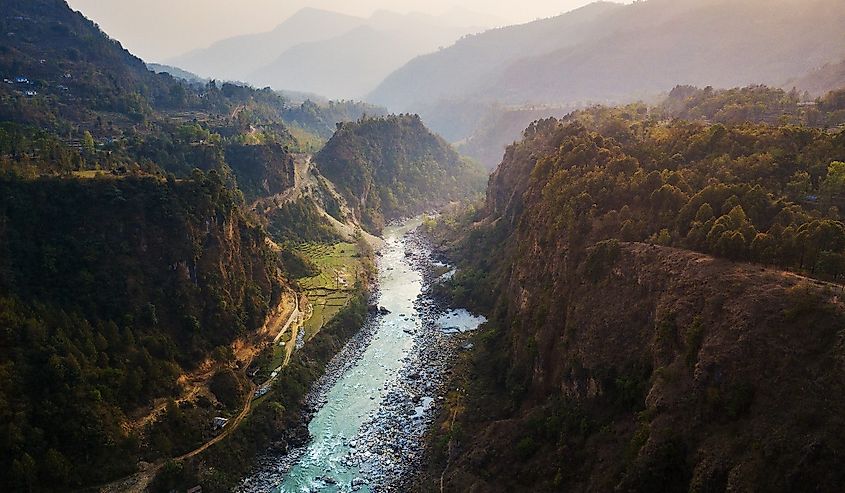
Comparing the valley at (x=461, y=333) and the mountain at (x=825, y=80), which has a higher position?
the mountain at (x=825, y=80)

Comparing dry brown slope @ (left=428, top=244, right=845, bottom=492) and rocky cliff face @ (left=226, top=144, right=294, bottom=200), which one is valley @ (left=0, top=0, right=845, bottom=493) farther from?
rocky cliff face @ (left=226, top=144, right=294, bottom=200)

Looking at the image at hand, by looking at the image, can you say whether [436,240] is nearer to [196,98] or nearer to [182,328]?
[182,328]

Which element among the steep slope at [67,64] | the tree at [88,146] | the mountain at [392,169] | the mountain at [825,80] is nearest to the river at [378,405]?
the tree at [88,146]

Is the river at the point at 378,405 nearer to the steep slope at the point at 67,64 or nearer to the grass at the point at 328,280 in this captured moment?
the grass at the point at 328,280

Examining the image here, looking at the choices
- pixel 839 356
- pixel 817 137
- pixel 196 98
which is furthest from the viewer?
pixel 196 98

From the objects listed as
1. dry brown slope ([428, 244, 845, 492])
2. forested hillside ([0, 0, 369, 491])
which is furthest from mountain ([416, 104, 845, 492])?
forested hillside ([0, 0, 369, 491])

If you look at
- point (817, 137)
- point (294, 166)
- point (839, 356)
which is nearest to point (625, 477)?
point (839, 356)
